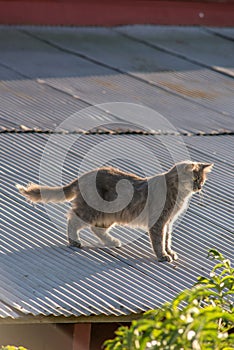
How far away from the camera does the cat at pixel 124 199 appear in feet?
27.4

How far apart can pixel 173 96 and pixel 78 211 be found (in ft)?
15.8

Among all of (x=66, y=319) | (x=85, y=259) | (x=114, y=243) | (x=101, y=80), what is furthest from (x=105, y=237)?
(x=101, y=80)

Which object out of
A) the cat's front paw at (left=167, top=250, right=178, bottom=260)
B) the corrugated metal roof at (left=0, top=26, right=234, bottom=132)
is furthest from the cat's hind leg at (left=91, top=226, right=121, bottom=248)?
the corrugated metal roof at (left=0, top=26, right=234, bottom=132)

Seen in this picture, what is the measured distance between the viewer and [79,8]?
15188 mm

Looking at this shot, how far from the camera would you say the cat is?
8.36m

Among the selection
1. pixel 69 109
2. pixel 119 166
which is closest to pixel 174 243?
pixel 119 166

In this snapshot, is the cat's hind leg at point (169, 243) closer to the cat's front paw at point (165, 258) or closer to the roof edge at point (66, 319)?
the cat's front paw at point (165, 258)

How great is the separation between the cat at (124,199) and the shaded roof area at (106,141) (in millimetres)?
141

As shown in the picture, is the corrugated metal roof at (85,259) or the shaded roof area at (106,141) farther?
the shaded roof area at (106,141)

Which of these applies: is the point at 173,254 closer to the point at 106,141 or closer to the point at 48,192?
the point at 48,192

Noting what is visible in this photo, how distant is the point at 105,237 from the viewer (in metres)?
8.35

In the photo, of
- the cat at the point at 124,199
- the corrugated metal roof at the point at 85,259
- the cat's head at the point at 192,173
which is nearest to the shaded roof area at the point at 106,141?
the corrugated metal roof at the point at 85,259

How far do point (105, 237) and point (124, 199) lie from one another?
0.36 metres

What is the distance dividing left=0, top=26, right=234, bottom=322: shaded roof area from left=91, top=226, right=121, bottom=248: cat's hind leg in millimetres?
72
